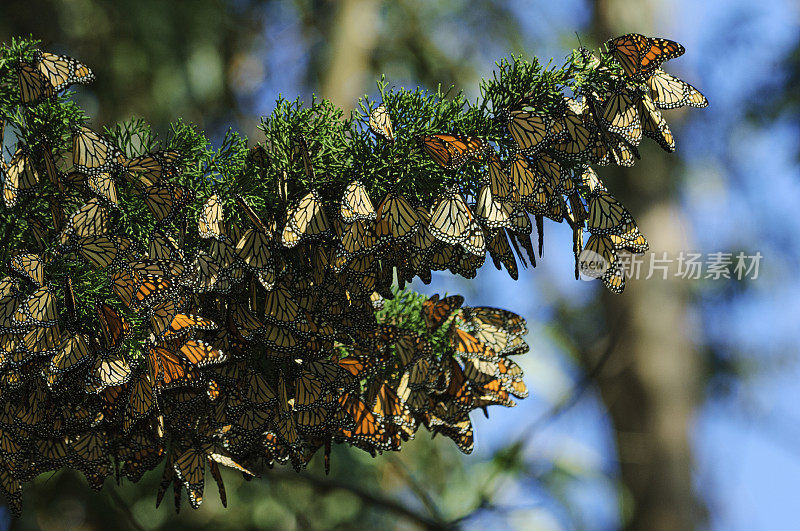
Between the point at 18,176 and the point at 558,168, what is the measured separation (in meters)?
0.31

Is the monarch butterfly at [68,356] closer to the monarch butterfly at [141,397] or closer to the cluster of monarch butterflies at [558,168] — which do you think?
the monarch butterfly at [141,397]

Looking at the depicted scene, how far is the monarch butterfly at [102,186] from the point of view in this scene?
401mm

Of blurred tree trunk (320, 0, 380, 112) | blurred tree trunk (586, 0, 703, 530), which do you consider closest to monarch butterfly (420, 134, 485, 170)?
blurred tree trunk (586, 0, 703, 530)

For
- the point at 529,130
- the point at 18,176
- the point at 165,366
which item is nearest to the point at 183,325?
the point at 165,366

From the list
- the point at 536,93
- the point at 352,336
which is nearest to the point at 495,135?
the point at 536,93

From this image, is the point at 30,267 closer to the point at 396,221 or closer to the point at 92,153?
the point at 92,153

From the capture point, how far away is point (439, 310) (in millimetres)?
578

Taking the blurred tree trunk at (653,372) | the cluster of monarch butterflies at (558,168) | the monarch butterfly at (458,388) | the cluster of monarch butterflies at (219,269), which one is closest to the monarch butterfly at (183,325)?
the cluster of monarch butterflies at (219,269)

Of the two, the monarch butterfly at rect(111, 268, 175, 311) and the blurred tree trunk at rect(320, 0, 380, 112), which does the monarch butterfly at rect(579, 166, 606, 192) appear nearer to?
the monarch butterfly at rect(111, 268, 175, 311)

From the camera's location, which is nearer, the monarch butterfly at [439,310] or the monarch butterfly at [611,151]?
the monarch butterfly at [611,151]

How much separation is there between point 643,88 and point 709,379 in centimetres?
224

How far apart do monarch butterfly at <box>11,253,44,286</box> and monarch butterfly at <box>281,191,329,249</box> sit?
141mm

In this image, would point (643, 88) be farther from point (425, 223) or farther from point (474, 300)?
point (474, 300)

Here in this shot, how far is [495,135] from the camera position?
16.8 inches
